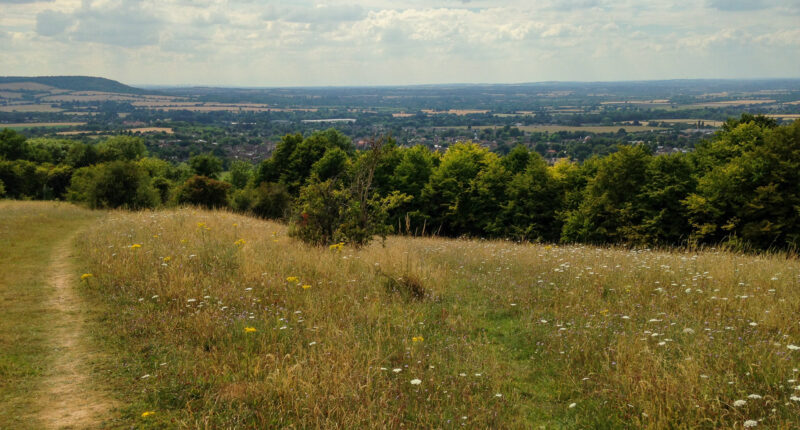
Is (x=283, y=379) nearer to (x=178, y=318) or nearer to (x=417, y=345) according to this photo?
(x=417, y=345)

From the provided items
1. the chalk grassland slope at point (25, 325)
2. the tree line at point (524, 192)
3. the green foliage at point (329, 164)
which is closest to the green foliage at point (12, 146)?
the tree line at point (524, 192)

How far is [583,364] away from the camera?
599 cm

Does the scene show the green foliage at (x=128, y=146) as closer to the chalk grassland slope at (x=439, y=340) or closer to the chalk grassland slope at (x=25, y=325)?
the chalk grassland slope at (x=25, y=325)

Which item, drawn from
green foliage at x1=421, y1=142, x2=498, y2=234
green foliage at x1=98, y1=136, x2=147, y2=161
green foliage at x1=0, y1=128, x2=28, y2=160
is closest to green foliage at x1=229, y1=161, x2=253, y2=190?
green foliage at x1=98, y1=136, x2=147, y2=161

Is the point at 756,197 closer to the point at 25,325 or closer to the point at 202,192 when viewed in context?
the point at 25,325

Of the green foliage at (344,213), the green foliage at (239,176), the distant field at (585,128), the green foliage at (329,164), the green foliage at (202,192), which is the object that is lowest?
the green foliage at (239,176)

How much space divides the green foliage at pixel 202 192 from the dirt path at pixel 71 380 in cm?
3658

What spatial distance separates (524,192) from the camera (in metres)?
42.7

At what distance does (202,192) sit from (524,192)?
29.1 meters

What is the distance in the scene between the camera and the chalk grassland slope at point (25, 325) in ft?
17.2

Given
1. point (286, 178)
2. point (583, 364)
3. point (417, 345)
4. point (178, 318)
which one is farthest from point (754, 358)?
point (286, 178)

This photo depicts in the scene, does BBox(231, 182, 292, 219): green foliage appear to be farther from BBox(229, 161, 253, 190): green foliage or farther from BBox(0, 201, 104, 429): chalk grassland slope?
BBox(229, 161, 253, 190): green foliage

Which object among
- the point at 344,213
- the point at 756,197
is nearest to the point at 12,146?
the point at 344,213

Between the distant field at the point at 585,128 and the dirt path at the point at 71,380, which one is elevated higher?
the distant field at the point at 585,128
